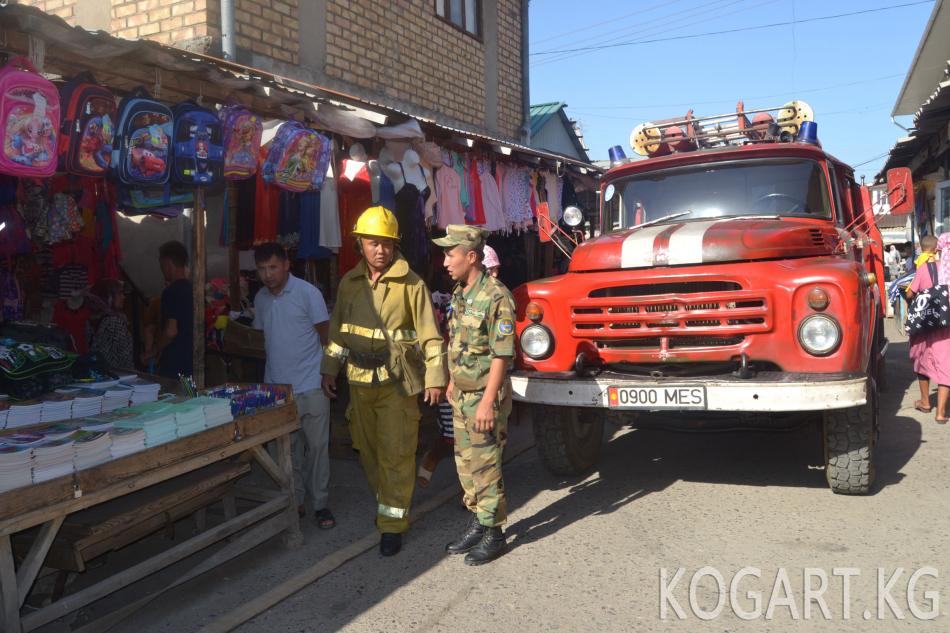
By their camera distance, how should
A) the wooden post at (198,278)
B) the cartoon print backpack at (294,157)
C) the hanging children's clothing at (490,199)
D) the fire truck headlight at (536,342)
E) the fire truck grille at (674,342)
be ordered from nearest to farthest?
the fire truck grille at (674,342), the wooden post at (198,278), the fire truck headlight at (536,342), the cartoon print backpack at (294,157), the hanging children's clothing at (490,199)

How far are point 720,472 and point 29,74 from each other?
16.5 ft

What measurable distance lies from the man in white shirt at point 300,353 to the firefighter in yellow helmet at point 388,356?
1.63 ft

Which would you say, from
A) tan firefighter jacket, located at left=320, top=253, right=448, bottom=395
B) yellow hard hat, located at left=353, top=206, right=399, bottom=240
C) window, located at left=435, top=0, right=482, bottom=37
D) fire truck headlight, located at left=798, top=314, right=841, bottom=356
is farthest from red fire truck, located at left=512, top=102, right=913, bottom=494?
window, located at left=435, top=0, right=482, bottom=37

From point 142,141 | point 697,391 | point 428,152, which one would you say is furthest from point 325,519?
point 428,152

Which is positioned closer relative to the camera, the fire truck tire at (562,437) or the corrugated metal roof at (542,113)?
the fire truck tire at (562,437)

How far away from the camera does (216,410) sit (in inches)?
152

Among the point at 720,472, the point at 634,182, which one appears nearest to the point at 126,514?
the point at 720,472

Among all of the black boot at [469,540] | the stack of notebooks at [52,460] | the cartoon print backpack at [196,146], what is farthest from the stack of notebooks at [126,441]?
the cartoon print backpack at [196,146]

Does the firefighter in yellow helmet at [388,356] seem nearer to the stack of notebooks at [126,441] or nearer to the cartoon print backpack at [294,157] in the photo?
the stack of notebooks at [126,441]

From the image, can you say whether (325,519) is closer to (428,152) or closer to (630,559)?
(630,559)

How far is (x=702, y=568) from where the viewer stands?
3.82m

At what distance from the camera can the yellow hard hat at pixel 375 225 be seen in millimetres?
4125

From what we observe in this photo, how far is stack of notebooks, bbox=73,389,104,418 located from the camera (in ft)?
12.9

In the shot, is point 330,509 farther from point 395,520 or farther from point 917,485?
point 917,485
